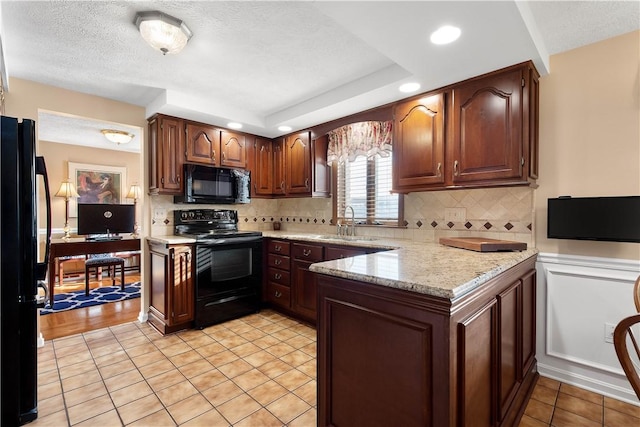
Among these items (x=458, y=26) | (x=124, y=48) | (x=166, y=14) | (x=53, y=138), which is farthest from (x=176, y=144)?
(x=53, y=138)

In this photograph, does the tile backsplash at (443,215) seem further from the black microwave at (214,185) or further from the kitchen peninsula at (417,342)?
the kitchen peninsula at (417,342)

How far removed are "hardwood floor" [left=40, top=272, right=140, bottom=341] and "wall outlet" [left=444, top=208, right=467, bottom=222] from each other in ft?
11.6

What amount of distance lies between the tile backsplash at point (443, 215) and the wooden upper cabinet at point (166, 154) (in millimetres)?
307

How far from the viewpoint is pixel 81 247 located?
4043 mm

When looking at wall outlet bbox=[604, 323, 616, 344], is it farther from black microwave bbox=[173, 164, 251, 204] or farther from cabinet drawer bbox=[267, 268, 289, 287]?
black microwave bbox=[173, 164, 251, 204]

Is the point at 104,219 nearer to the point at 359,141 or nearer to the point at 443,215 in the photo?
the point at 359,141

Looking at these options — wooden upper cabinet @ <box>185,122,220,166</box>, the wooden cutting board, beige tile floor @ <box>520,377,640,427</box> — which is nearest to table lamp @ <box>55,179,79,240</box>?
wooden upper cabinet @ <box>185,122,220,166</box>

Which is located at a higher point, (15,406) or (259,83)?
(259,83)

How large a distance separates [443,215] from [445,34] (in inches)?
61.4

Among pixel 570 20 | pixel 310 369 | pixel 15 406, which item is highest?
pixel 570 20

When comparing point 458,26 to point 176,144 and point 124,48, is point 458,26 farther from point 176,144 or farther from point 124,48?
point 176,144

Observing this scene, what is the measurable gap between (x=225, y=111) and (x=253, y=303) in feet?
7.23

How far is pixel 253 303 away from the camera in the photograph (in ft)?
11.8

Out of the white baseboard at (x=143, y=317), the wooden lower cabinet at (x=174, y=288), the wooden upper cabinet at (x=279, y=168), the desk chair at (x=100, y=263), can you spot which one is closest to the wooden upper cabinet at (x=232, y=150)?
the wooden upper cabinet at (x=279, y=168)
